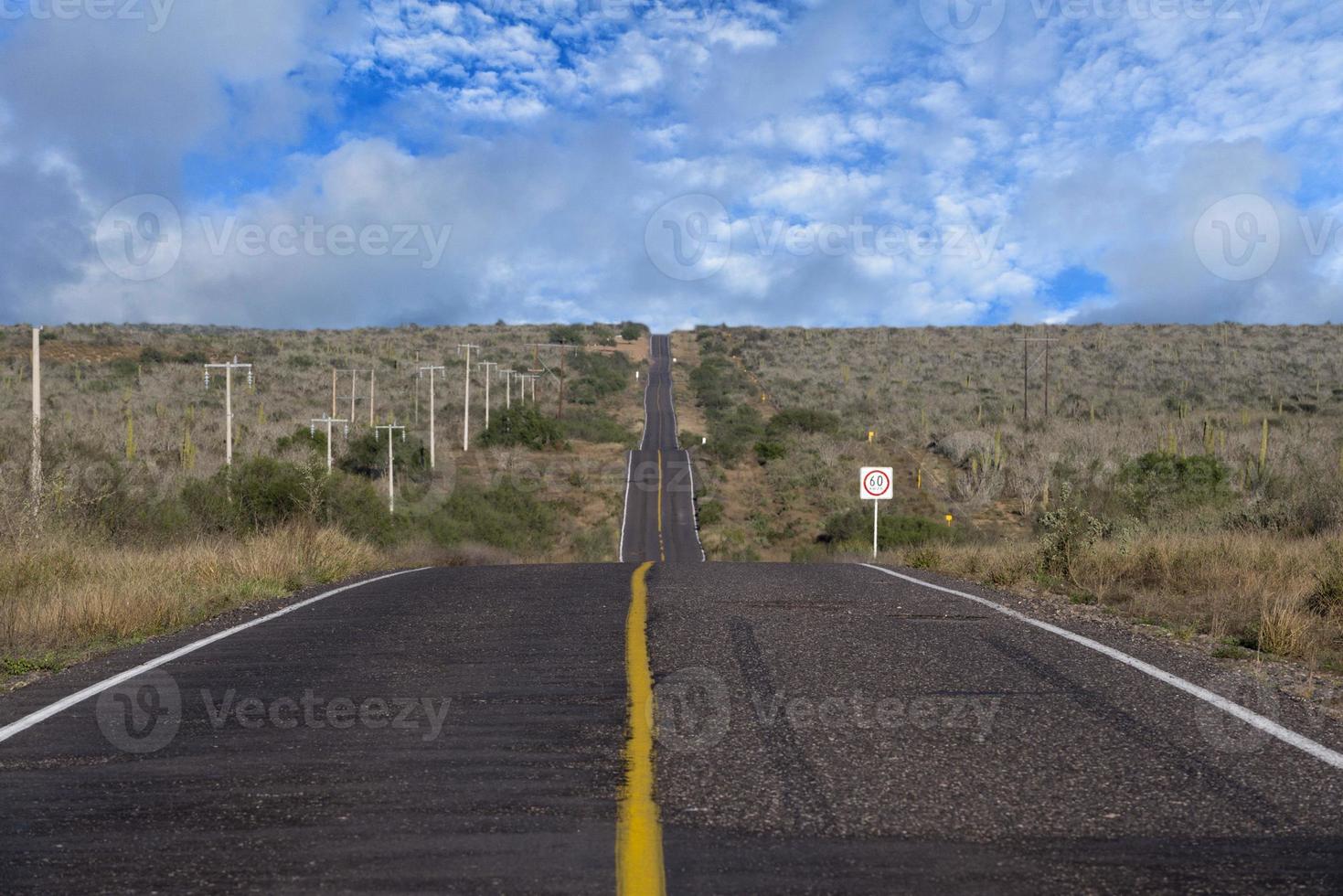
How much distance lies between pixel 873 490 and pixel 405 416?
44701 millimetres

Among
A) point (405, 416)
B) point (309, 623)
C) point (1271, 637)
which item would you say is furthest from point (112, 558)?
point (405, 416)

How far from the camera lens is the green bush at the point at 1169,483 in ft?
86.0

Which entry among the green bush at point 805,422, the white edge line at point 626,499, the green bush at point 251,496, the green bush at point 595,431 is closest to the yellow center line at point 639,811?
the green bush at point 251,496

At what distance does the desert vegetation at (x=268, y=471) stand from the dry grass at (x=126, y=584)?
3cm

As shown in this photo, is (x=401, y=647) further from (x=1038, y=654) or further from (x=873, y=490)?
(x=873, y=490)

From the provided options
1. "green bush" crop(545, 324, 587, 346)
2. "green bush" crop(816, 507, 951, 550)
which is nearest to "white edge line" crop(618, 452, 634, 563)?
"green bush" crop(816, 507, 951, 550)

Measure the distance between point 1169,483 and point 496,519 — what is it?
22.1 metres

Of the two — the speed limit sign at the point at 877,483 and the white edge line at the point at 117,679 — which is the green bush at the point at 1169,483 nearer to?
the speed limit sign at the point at 877,483

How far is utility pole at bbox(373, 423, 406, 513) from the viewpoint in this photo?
A: 131 ft

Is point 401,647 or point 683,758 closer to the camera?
point 683,758

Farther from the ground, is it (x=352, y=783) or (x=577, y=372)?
(x=577, y=372)

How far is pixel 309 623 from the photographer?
31.1ft

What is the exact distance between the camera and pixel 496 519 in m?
37.2

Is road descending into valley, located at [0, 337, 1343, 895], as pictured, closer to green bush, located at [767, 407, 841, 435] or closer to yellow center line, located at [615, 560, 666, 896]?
yellow center line, located at [615, 560, 666, 896]
